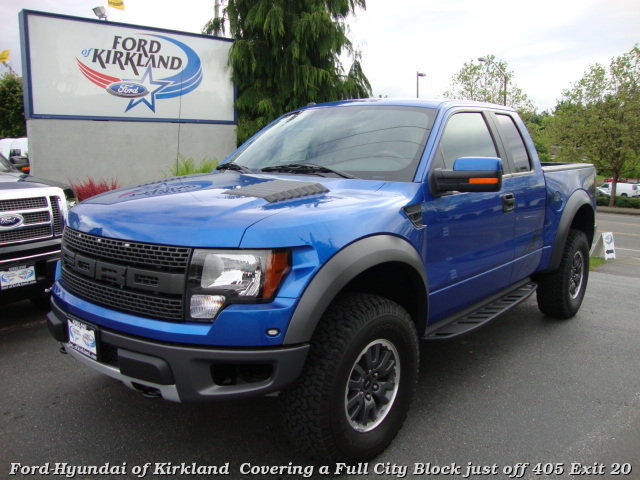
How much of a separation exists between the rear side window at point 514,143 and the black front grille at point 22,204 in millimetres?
3766

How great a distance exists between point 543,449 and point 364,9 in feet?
→ 38.9

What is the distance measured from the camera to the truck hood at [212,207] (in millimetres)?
2184

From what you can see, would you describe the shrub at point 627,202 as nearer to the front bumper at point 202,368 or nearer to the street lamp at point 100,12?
the street lamp at point 100,12

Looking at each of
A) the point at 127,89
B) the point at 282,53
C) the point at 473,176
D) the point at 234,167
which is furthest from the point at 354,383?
the point at 282,53

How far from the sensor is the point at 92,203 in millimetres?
2723

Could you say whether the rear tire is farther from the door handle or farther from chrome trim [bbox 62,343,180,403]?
chrome trim [bbox 62,343,180,403]

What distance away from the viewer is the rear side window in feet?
13.4

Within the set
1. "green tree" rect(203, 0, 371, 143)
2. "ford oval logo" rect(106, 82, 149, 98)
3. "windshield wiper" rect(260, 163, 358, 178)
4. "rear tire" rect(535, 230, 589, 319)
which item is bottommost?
"rear tire" rect(535, 230, 589, 319)

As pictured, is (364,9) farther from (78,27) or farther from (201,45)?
(78,27)

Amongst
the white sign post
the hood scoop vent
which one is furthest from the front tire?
the white sign post

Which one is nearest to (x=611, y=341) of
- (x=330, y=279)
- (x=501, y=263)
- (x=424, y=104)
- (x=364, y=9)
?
(x=501, y=263)

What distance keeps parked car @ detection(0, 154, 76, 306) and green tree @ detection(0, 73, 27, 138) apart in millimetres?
33527

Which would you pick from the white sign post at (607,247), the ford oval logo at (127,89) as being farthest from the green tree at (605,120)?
the ford oval logo at (127,89)

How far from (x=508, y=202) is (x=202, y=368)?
251cm
